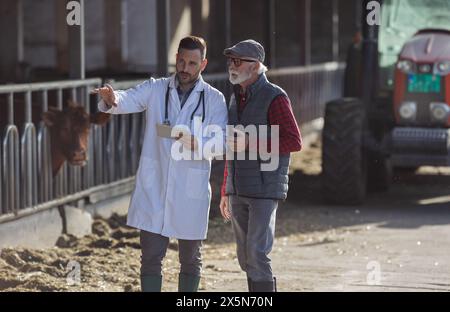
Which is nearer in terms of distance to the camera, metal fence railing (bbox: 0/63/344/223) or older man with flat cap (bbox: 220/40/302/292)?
older man with flat cap (bbox: 220/40/302/292)

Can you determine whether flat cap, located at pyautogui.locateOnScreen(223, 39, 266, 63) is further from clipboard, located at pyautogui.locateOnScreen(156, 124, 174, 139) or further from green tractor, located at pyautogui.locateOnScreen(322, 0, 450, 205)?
green tractor, located at pyautogui.locateOnScreen(322, 0, 450, 205)

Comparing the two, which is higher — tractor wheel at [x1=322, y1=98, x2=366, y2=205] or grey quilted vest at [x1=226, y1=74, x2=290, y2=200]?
grey quilted vest at [x1=226, y1=74, x2=290, y2=200]

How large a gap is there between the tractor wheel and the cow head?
2.81 m

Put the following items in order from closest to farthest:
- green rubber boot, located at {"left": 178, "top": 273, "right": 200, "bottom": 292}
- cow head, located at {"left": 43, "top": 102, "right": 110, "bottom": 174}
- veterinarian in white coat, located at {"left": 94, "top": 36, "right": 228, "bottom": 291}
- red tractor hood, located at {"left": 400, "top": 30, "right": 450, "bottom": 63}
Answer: veterinarian in white coat, located at {"left": 94, "top": 36, "right": 228, "bottom": 291} → green rubber boot, located at {"left": 178, "top": 273, "right": 200, "bottom": 292} → cow head, located at {"left": 43, "top": 102, "right": 110, "bottom": 174} → red tractor hood, located at {"left": 400, "top": 30, "right": 450, "bottom": 63}

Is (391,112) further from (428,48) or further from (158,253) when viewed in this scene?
(158,253)

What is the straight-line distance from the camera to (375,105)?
42.7ft

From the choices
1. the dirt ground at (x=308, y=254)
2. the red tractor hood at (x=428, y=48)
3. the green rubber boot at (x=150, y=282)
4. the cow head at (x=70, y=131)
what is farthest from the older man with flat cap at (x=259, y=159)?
the red tractor hood at (x=428, y=48)

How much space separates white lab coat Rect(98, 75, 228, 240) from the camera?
21.6 ft

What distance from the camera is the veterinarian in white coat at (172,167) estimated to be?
21.5ft

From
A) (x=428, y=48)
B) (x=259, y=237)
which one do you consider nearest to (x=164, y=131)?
(x=259, y=237)

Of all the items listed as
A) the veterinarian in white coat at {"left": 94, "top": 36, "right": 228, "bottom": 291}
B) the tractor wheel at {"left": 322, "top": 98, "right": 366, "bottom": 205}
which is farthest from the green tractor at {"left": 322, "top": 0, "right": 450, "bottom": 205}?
the veterinarian in white coat at {"left": 94, "top": 36, "right": 228, "bottom": 291}

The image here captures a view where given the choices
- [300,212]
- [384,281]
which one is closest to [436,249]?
[384,281]

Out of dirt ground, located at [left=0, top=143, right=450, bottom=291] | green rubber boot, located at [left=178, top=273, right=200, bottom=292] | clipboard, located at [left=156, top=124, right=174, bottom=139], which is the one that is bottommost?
dirt ground, located at [left=0, top=143, right=450, bottom=291]

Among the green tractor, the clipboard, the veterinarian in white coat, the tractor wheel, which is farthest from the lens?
the tractor wheel
